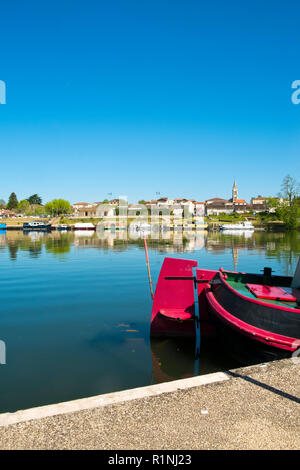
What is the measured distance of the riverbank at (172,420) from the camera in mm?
3645

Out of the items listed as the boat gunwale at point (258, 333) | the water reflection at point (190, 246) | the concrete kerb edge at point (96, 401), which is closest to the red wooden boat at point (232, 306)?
the boat gunwale at point (258, 333)

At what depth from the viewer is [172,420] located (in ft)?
13.2

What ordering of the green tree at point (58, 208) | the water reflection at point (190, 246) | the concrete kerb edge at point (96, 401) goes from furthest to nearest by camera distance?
the green tree at point (58, 208), the water reflection at point (190, 246), the concrete kerb edge at point (96, 401)

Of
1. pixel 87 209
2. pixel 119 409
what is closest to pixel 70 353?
pixel 119 409

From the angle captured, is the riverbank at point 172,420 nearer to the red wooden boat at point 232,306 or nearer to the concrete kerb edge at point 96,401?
Answer: the concrete kerb edge at point 96,401

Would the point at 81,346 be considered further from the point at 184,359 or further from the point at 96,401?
the point at 96,401

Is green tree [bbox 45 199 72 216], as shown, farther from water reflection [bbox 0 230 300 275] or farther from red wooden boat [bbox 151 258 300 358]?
red wooden boat [bbox 151 258 300 358]

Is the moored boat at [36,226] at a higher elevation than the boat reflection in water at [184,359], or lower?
higher

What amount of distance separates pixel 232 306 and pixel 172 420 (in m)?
4.30

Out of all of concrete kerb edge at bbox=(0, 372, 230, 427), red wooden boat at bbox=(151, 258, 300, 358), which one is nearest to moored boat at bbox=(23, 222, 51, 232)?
red wooden boat at bbox=(151, 258, 300, 358)

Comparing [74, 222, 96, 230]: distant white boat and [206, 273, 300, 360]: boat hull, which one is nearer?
[206, 273, 300, 360]: boat hull

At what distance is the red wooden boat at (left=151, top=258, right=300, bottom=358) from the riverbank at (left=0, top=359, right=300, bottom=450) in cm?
199

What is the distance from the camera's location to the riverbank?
3.64 metres

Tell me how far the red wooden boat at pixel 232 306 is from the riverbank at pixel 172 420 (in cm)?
199
